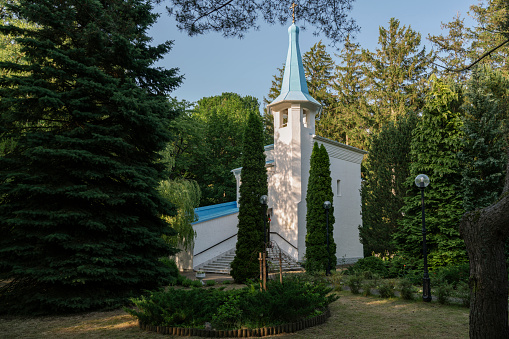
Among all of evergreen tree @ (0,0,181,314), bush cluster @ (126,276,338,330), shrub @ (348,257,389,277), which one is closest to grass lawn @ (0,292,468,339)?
bush cluster @ (126,276,338,330)

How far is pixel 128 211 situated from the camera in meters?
9.48

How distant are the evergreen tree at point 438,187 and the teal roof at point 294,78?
26.9ft

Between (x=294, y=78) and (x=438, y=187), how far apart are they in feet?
37.0

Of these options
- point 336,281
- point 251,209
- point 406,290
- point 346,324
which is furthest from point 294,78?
point 346,324

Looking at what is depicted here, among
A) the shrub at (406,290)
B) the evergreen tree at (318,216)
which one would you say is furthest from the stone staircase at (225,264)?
the shrub at (406,290)

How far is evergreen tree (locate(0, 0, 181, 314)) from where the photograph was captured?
8.09 metres

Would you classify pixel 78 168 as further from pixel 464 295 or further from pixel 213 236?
pixel 213 236

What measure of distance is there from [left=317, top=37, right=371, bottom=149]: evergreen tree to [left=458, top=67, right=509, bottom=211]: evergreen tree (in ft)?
57.6

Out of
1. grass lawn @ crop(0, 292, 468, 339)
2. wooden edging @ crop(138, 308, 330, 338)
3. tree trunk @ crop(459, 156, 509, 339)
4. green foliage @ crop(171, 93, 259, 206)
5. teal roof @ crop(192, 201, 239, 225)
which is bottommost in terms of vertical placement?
grass lawn @ crop(0, 292, 468, 339)

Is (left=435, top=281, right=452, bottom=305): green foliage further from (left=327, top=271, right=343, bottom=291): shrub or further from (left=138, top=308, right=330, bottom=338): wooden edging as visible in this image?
(left=138, top=308, right=330, bottom=338): wooden edging

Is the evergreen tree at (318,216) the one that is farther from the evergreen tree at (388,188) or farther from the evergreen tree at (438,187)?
the evergreen tree at (438,187)

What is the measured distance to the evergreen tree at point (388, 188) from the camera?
15.9 m

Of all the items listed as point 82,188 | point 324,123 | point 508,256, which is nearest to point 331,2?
point 82,188

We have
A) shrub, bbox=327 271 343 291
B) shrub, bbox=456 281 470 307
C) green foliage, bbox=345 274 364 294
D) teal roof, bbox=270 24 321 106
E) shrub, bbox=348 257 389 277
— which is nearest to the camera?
shrub, bbox=456 281 470 307
